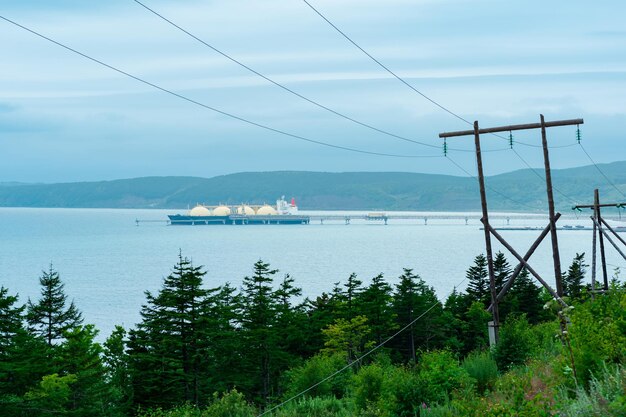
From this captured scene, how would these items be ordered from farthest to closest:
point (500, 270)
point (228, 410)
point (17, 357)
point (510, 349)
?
point (500, 270) < point (17, 357) < point (228, 410) < point (510, 349)

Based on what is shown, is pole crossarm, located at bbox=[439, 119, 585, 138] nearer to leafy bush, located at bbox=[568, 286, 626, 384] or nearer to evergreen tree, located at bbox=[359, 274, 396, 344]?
leafy bush, located at bbox=[568, 286, 626, 384]

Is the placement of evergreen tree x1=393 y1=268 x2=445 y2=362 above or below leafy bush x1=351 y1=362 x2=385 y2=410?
below

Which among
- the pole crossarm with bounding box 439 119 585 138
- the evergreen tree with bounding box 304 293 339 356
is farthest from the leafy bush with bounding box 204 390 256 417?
the evergreen tree with bounding box 304 293 339 356

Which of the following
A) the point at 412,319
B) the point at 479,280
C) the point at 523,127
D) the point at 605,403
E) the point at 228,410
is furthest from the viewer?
the point at 479,280

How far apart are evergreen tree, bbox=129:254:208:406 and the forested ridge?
0.11m

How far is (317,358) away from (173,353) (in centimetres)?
1604

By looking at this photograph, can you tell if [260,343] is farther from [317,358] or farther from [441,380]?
[441,380]

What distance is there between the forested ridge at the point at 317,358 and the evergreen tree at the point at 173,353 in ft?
0.35

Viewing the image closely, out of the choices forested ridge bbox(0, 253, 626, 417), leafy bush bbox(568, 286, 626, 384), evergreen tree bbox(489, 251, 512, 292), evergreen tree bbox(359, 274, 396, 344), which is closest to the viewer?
leafy bush bbox(568, 286, 626, 384)

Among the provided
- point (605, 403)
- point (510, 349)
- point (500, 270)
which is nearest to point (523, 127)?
point (510, 349)

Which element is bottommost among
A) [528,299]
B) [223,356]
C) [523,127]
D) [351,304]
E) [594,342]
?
[223,356]

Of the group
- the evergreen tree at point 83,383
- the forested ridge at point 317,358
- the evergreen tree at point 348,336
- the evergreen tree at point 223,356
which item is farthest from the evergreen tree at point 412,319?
the evergreen tree at point 83,383

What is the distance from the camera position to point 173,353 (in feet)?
156

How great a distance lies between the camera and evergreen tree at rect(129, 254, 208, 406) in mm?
45406
